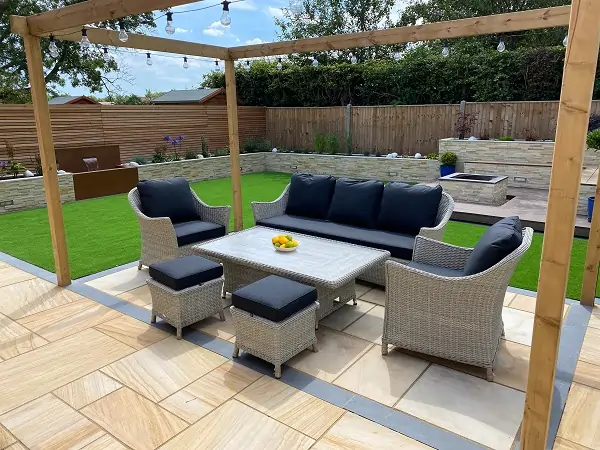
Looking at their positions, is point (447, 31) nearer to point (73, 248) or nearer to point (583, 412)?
point (583, 412)

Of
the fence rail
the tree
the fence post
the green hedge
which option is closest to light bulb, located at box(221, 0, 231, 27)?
the fence rail

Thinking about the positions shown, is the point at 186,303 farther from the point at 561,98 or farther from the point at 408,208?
the point at 561,98

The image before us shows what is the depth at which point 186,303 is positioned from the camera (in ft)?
11.4

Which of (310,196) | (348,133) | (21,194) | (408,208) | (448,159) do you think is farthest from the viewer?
(348,133)

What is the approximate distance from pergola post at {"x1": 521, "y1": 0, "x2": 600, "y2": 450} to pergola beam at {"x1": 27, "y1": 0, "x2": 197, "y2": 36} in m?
2.45

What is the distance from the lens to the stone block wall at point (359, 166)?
1022 cm

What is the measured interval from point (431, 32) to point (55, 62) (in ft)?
50.3

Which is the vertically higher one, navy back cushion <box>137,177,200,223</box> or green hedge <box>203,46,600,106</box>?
green hedge <box>203,46,600,106</box>

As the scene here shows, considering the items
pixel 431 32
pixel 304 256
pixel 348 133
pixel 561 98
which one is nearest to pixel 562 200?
pixel 561 98

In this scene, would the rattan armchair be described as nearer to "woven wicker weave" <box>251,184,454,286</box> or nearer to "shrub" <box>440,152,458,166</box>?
"woven wicker weave" <box>251,184,454,286</box>

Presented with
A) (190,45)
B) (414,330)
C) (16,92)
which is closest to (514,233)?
(414,330)

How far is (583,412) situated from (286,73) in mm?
13290

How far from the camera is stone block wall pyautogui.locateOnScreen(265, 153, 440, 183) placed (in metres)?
10.2

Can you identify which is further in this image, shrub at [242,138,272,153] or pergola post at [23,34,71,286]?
shrub at [242,138,272,153]
